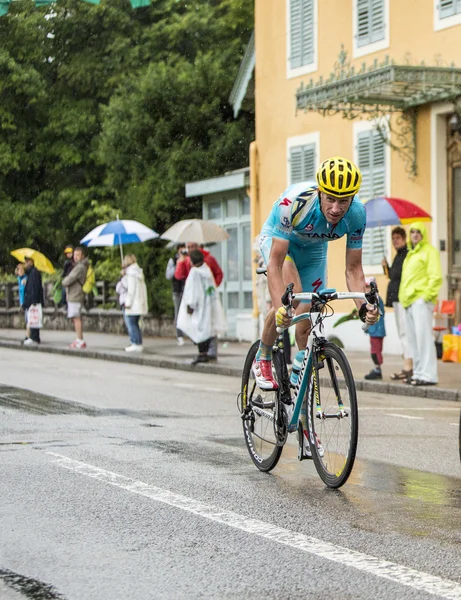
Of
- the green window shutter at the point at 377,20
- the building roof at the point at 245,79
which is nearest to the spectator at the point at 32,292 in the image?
the building roof at the point at 245,79

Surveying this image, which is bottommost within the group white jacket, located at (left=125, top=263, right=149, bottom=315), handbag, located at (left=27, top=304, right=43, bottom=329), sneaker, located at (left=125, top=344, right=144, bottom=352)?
sneaker, located at (left=125, top=344, right=144, bottom=352)

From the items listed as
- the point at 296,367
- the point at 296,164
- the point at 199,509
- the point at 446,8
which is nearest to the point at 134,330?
the point at 296,164

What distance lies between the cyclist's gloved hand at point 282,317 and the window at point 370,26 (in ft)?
51.4

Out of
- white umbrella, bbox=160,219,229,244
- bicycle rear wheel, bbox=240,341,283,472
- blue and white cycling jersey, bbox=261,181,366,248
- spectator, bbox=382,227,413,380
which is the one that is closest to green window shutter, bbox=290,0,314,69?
white umbrella, bbox=160,219,229,244

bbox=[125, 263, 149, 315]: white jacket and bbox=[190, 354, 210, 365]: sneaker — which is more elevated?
bbox=[125, 263, 149, 315]: white jacket

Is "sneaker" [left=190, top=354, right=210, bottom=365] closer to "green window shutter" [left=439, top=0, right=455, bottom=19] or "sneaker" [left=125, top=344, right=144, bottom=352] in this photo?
"sneaker" [left=125, top=344, right=144, bottom=352]

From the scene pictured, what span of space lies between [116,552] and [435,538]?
150 cm

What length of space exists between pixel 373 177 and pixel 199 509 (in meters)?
16.7

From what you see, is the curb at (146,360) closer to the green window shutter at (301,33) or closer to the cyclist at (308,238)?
the green window shutter at (301,33)

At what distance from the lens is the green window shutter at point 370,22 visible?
22469 mm

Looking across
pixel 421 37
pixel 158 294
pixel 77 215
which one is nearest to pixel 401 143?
pixel 421 37

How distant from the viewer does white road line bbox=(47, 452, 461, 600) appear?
516 cm

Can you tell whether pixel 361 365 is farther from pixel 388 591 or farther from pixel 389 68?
pixel 388 591

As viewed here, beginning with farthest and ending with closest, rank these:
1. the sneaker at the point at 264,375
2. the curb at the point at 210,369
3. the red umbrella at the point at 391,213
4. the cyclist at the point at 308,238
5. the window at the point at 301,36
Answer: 1. the window at the point at 301,36
2. the red umbrella at the point at 391,213
3. the curb at the point at 210,369
4. the sneaker at the point at 264,375
5. the cyclist at the point at 308,238
